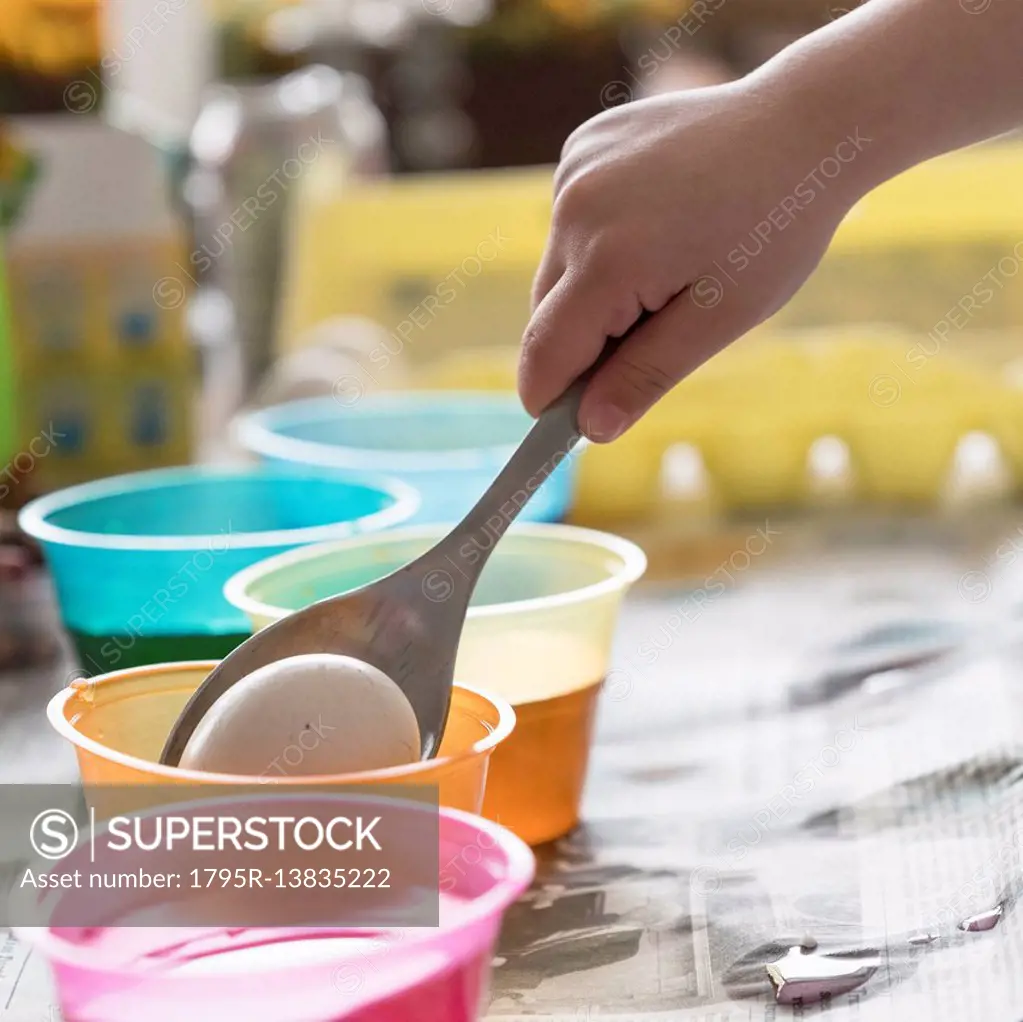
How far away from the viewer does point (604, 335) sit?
1.75ft

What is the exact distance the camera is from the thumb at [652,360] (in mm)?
529

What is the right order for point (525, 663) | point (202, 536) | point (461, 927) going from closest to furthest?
point (461, 927) → point (525, 663) → point (202, 536)

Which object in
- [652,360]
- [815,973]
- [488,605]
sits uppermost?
[652,360]

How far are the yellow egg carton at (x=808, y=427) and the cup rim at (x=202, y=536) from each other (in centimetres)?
33

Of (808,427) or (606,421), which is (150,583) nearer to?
(606,421)

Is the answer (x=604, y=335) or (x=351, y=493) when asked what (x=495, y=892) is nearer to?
(x=604, y=335)

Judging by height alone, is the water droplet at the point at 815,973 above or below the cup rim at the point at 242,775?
below

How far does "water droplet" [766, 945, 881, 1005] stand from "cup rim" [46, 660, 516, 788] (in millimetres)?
124

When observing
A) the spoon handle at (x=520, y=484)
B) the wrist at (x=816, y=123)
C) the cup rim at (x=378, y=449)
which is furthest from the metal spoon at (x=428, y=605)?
the cup rim at (x=378, y=449)

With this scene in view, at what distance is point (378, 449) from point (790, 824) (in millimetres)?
511

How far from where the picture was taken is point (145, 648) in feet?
2.28

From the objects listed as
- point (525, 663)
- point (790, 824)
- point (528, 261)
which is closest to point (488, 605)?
point (525, 663)

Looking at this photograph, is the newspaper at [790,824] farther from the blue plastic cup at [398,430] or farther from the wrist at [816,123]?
the wrist at [816,123]

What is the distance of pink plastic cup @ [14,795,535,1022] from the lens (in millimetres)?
361
